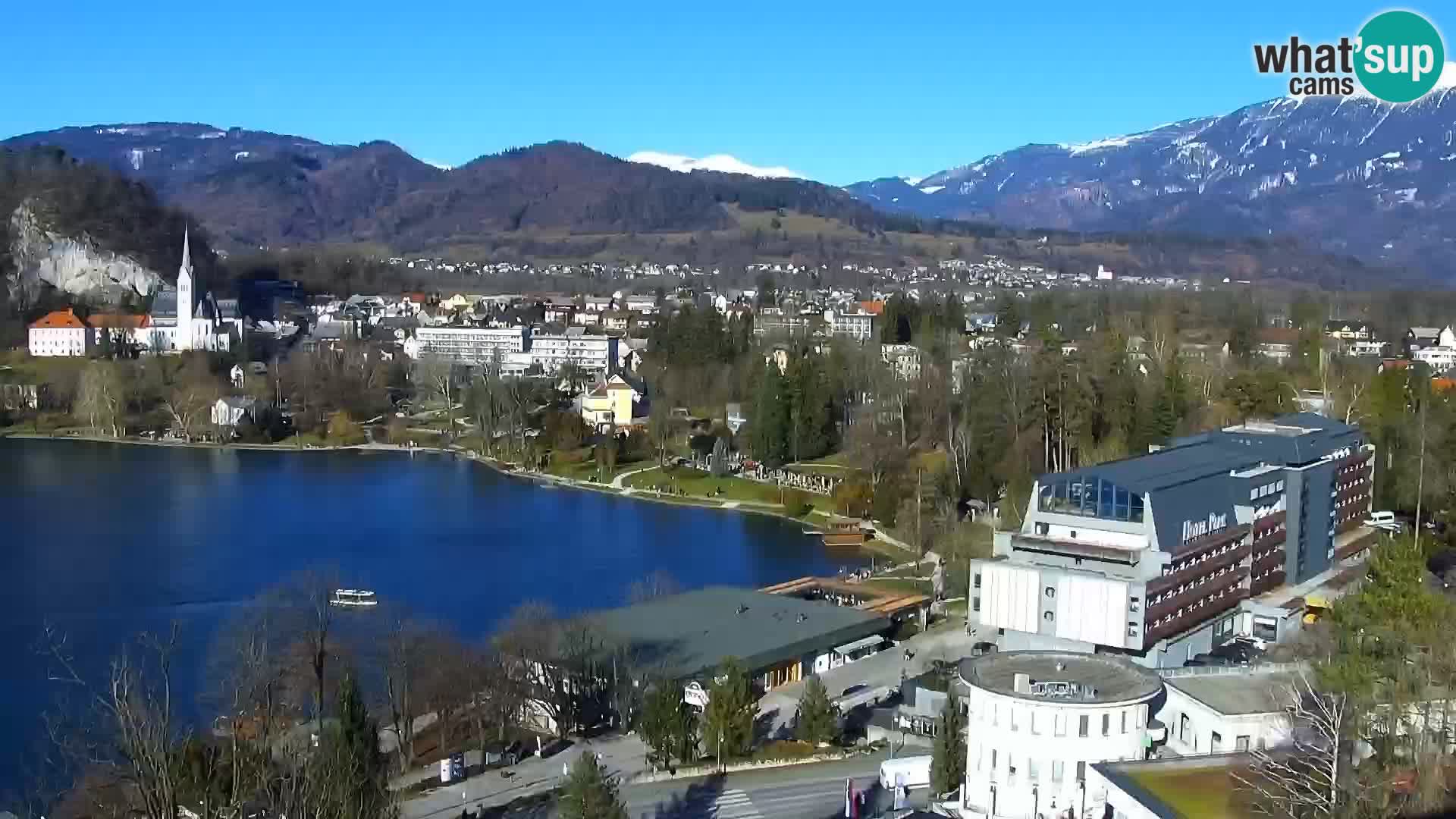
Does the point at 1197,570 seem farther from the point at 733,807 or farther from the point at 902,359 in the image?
the point at 902,359

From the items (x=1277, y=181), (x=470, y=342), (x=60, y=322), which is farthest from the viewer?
(x=1277, y=181)

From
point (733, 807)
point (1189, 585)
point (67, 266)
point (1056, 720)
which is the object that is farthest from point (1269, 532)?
point (67, 266)

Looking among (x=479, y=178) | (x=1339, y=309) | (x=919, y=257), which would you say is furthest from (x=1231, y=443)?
(x=479, y=178)

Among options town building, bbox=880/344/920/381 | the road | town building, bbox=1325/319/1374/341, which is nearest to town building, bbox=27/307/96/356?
town building, bbox=880/344/920/381

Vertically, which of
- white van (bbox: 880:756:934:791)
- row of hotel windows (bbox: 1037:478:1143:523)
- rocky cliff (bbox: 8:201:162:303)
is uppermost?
rocky cliff (bbox: 8:201:162:303)

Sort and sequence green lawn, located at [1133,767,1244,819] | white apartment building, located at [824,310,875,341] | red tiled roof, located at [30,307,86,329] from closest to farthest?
1. green lawn, located at [1133,767,1244,819]
2. red tiled roof, located at [30,307,86,329]
3. white apartment building, located at [824,310,875,341]

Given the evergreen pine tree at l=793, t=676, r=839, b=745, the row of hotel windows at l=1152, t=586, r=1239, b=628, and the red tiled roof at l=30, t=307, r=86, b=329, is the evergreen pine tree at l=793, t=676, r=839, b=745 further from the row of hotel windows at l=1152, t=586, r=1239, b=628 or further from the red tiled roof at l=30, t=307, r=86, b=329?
the red tiled roof at l=30, t=307, r=86, b=329

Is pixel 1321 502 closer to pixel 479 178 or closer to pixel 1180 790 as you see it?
pixel 1180 790
